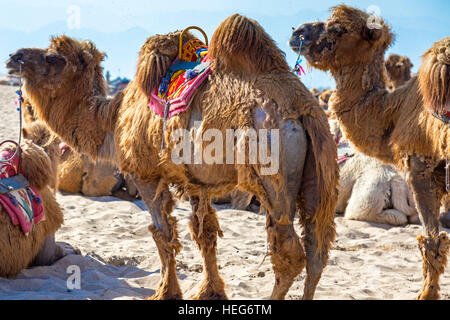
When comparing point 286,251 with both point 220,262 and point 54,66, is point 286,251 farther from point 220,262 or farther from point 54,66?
point 54,66

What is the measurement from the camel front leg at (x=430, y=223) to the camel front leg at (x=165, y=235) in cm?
203

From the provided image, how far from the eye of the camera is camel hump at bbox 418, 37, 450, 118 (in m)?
3.88

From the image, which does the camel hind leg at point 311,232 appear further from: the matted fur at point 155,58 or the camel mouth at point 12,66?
the camel mouth at point 12,66

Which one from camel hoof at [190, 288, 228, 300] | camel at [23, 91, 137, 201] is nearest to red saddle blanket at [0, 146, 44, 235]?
camel hoof at [190, 288, 228, 300]

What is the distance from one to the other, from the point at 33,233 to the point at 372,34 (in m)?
3.59

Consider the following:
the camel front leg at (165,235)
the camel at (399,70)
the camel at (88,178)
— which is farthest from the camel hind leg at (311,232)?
the camel at (399,70)

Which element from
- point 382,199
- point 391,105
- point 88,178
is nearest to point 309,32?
point 391,105

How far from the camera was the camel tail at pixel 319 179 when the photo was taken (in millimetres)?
3113

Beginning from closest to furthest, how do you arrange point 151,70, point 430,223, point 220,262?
point 151,70 → point 430,223 → point 220,262

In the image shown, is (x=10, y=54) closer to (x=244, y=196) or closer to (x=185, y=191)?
(x=185, y=191)

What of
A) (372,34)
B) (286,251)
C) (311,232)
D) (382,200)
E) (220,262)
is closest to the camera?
(286,251)

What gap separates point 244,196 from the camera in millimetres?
7871

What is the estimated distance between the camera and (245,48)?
10.8 feet

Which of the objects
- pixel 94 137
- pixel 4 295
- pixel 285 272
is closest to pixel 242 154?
pixel 285 272
